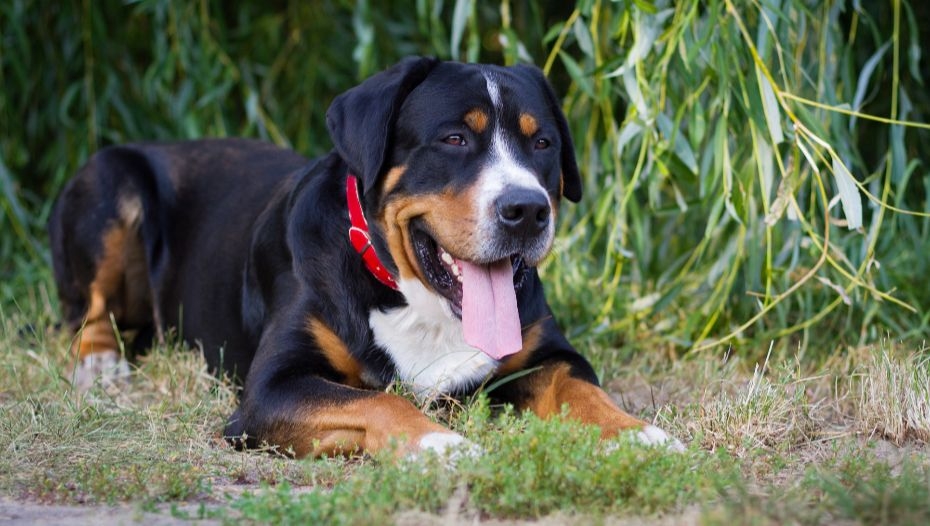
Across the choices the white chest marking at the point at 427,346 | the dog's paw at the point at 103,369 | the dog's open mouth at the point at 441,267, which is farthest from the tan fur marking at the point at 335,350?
the dog's paw at the point at 103,369

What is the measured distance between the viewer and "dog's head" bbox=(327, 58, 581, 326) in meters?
3.63

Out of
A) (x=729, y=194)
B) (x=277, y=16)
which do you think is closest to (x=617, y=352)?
(x=729, y=194)

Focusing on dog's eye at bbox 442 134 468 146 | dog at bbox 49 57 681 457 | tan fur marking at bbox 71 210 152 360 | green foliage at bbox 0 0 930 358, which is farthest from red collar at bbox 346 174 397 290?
tan fur marking at bbox 71 210 152 360

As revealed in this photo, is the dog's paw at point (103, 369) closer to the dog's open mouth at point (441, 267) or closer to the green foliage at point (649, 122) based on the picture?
the green foliage at point (649, 122)

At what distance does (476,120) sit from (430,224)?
1.21ft

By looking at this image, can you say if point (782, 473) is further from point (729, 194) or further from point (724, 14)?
point (724, 14)

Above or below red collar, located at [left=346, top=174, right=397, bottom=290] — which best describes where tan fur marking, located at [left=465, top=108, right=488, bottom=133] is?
above

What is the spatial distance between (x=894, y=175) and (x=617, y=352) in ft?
4.64

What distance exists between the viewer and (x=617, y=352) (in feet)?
16.1

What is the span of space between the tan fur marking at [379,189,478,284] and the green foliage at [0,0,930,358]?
46.9 inches

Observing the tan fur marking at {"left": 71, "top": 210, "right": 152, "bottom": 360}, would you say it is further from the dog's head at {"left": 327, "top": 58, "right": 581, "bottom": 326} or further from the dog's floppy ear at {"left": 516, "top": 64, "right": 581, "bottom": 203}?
the dog's floppy ear at {"left": 516, "top": 64, "right": 581, "bottom": 203}

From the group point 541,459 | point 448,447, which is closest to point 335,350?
point 448,447

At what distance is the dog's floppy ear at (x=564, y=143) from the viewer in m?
4.21

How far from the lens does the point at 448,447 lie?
2.97m
